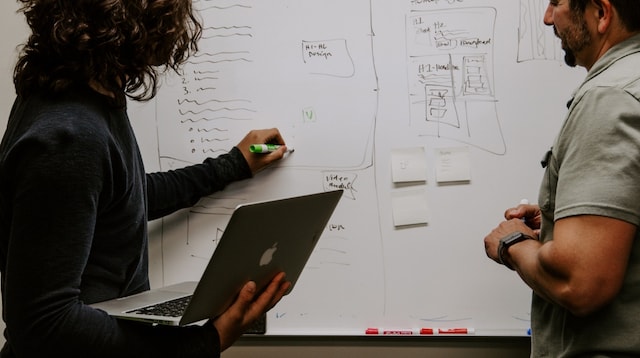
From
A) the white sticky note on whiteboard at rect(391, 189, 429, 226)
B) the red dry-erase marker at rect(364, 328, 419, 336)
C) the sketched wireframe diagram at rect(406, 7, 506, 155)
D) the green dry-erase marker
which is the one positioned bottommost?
the red dry-erase marker at rect(364, 328, 419, 336)

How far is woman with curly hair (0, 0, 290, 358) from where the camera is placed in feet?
2.69

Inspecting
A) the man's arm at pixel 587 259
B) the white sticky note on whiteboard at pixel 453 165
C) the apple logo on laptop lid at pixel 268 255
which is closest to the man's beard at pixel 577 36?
the man's arm at pixel 587 259

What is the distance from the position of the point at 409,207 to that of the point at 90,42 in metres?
0.93

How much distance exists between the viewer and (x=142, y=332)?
3.11 ft

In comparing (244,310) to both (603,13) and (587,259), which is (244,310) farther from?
(603,13)

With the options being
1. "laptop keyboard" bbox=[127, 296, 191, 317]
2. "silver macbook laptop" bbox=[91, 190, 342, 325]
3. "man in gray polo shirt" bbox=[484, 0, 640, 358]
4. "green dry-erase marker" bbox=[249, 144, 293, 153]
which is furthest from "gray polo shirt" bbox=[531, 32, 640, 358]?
"green dry-erase marker" bbox=[249, 144, 293, 153]

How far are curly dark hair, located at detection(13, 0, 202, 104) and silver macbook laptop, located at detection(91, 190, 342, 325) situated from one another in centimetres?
34

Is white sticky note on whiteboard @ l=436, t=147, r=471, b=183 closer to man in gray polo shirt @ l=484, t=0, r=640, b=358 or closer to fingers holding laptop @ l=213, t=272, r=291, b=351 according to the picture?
man in gray polo shirt @ l=484, t=0, r=640, b=358

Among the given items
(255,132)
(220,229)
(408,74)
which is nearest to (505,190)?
(408,74)

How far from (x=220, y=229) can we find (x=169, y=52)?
70 cm

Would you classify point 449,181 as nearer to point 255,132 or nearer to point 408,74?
point 408,74

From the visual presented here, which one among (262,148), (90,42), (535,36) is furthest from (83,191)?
(535,36)

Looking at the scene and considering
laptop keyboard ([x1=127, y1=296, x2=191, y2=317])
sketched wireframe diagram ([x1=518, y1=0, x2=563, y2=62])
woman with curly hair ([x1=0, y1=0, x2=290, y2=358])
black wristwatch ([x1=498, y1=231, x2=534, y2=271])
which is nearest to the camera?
woman with curly hair ([x1=0, y1=0, x2=290, y2=358])

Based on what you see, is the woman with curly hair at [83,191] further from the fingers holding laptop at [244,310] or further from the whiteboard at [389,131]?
the whiteboard at [389,131]
